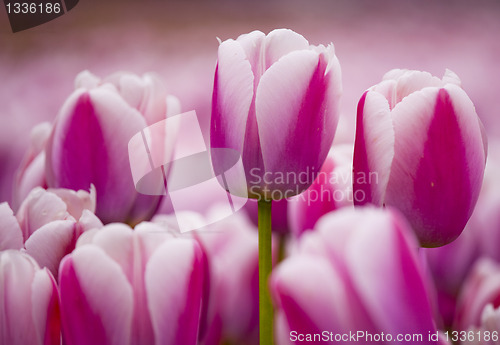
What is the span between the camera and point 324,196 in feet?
0.92

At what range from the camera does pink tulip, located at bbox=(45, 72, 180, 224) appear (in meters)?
0.29

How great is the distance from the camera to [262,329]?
0.26 metres

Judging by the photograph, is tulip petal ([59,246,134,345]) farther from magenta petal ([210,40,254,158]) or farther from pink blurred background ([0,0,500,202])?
pink blurred background ([0,0,500,202])

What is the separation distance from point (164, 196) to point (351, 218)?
145 millimetres

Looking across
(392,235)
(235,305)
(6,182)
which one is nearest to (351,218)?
(392,235)

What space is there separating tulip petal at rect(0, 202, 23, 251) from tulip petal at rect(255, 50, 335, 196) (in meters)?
0.10

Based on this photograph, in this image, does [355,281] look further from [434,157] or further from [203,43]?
[203,43]

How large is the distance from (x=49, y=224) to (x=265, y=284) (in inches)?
3.3

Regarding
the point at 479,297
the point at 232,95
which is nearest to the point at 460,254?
the point at 479,297

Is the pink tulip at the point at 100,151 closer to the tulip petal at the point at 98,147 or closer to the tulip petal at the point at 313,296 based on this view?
the tulip petal at the point at 98,147

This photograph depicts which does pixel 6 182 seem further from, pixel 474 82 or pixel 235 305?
pixel 474 82

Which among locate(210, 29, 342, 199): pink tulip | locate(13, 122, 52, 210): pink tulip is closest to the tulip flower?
locate(210, 29, 342, 199): pink tulip

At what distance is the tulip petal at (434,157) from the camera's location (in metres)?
0.25

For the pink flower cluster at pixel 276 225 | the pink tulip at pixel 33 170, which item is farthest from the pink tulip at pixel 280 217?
the pink tulip at pixel 33 170
